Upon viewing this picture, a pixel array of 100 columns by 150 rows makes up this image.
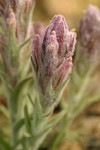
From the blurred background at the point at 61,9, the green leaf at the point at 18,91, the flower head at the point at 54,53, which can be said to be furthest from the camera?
the blurred background at the point at 61,9

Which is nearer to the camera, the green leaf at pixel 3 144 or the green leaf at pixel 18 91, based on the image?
the green leaf at pixel 18 91

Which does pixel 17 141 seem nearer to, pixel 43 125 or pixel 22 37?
pixel 43 125

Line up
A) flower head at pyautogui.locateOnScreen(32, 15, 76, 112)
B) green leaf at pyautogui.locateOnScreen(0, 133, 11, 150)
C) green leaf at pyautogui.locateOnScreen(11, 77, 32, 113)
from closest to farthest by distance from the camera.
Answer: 1. flower head at pyautogui.locateOnScreen(32, 15, 76, 112)
2. green leaf at pyautogui.locateOnScreen(11, 77, 32, 113)
3. green leaf at pyautogui.locateOnScreen(0, 133, 11, 150)

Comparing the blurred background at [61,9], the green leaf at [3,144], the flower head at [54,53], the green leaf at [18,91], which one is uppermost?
the flower head at [54,53]

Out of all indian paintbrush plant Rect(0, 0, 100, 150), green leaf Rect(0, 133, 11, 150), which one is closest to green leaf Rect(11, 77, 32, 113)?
indian paintbrush plant Rect(0, 0, 100, 150)

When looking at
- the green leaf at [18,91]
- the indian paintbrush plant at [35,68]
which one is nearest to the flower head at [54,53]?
the indian paintbrush plant at [35,68]

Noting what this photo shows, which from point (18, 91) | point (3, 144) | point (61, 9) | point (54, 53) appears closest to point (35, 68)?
point (54, 53)

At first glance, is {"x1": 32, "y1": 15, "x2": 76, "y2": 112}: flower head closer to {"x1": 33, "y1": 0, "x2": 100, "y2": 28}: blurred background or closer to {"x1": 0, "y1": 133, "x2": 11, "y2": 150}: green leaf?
{"x1": 0, "y1": 133, "x2": 11, "y2": 150}: green leaf

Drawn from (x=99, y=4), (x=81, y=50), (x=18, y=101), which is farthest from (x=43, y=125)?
(x=99, y=4)

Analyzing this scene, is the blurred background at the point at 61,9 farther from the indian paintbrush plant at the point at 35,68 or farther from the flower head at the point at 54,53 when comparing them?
the flower head at the point at 54,53
